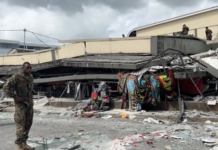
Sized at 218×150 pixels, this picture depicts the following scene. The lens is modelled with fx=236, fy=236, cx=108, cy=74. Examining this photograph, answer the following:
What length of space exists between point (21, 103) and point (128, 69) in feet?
20.1

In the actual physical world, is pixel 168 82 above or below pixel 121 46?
below

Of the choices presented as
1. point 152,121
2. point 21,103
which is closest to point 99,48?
point 152,121

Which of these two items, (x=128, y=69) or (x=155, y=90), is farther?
(x=128, y=69)

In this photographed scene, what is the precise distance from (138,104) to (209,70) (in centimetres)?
314

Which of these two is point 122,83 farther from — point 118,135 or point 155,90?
point 118,135

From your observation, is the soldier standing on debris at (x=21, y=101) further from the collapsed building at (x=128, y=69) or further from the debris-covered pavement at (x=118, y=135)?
the collapsed building at (x=128, y=69)

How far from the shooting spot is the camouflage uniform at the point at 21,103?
452 centimetres

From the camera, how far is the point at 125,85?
9.29 m

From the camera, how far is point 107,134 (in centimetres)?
600

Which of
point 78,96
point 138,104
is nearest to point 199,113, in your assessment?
point 138,104

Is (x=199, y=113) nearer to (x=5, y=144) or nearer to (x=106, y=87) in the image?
(x=106, y=87)

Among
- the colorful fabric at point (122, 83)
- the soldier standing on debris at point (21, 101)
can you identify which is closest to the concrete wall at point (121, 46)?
the colorful fabric at point (122, 83)

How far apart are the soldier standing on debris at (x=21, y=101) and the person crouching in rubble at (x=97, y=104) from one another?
4.85 metres

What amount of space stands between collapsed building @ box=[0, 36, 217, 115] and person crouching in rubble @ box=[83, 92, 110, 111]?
2.33ft
